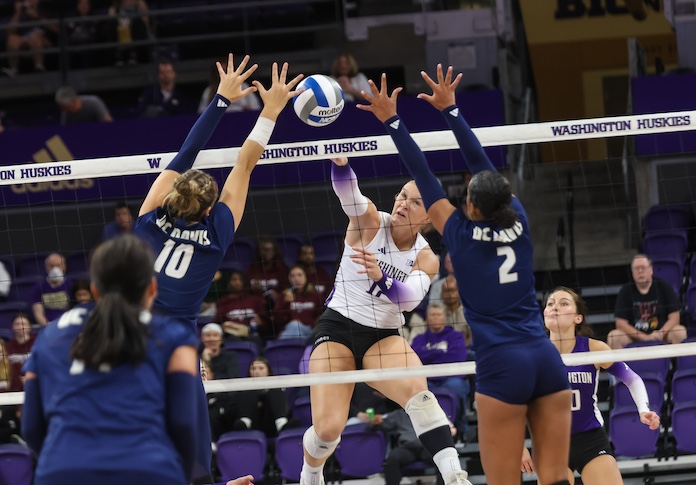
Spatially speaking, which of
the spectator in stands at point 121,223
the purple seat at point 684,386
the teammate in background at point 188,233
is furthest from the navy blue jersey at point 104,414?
the spectator in stands at point 121,223

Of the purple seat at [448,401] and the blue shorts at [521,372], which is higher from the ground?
the blue shorts at [521,372]

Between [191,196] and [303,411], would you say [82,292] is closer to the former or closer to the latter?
[303,411]

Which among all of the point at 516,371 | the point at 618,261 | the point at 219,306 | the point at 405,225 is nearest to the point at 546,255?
the point at 618,261

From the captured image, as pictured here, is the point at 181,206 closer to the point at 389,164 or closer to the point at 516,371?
the point at 516,371

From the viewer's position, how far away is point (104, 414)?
3986 mm

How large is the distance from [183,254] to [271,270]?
6.61 metres

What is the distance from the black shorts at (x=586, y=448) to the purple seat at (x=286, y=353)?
4.61 m

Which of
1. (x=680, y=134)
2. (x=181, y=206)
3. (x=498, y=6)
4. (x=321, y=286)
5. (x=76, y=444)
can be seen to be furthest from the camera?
A: (x=498, y=6)

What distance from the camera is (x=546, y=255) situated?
47.6ft

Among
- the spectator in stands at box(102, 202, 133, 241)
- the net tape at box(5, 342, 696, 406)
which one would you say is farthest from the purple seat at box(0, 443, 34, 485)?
the net tape at box(5, 342, 696, 406)

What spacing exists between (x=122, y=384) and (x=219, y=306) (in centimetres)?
855

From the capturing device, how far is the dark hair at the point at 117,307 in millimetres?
3977

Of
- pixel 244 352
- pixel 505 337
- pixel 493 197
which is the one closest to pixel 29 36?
pixel 244 352

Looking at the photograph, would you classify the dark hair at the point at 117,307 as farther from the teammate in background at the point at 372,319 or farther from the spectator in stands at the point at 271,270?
the spectator in stands at the point at 271,270
